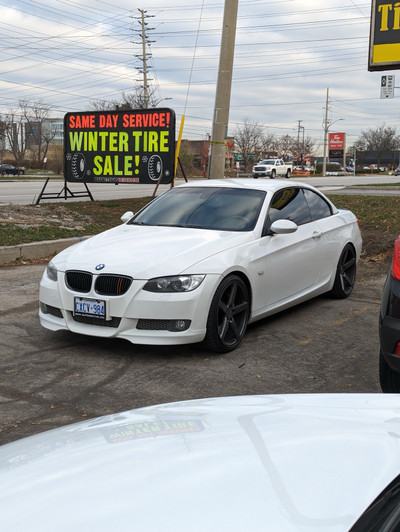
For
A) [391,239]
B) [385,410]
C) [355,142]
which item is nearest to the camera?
[385,410]

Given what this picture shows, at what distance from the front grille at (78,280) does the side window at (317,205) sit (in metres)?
2.87

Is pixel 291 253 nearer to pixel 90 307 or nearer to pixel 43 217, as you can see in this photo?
pixel 90 307

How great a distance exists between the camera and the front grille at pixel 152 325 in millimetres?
5082

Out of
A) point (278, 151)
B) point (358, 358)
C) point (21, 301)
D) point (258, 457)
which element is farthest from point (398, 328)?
point (278, 151)

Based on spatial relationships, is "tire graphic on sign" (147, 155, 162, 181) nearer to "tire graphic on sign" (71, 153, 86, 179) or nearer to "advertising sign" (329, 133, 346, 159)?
"tire graphic on sign" (71, 153, 86, 179)

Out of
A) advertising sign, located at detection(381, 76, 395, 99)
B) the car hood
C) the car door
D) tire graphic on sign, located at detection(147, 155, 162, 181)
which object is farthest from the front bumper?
advertising sign, located at detection(381, 76, 395, 99)

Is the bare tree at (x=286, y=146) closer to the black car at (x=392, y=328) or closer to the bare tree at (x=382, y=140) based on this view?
the bare tree at (x=382, y=140)

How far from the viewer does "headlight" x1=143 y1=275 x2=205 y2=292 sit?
5062mm

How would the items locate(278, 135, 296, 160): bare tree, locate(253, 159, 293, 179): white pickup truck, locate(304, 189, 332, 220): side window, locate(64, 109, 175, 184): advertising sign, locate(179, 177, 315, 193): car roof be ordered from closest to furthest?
locate(179, 177, 315, 193): car roof < locate(304, 189, 332, 220): side window < locate(64, 109, 175, 184): advertising sign < locate(253, 159, 293, 179): white pickup truck < locate(278, 135, 296, 160): bare tree

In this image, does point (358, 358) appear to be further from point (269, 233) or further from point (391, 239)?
point (391, 239)

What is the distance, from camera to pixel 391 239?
11047 millimetres

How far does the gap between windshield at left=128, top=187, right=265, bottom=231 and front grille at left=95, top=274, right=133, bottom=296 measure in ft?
4.05

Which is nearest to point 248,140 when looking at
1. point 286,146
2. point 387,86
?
point 286,146

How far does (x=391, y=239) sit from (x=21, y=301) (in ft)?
22.2
